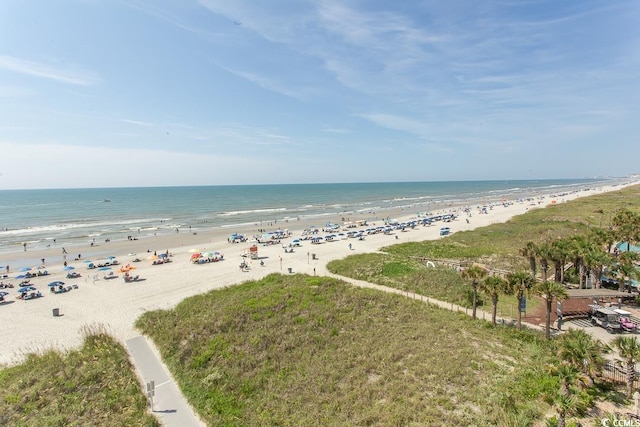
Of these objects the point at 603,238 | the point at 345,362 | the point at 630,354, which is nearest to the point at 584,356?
the point at 630,354

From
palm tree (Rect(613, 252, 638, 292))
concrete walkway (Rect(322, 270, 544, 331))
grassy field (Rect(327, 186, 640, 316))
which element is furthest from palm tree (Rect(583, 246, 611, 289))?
concrete walkway (Rect(322, 270, 544, 331))

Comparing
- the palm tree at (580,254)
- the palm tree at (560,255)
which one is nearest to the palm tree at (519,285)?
the palm tree at (560,255)

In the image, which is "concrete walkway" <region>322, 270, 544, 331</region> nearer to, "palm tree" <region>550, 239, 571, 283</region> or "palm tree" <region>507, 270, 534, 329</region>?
"palm tree" <region>507, 270, 534, 329</region>

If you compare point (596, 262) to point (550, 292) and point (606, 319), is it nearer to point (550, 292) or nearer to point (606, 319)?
point (606, 319)

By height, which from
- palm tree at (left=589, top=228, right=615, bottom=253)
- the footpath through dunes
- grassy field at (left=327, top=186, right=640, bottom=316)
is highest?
palm tree at (left=589, top=228, right=615, bottom=253)

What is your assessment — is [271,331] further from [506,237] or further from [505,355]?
[506,237]

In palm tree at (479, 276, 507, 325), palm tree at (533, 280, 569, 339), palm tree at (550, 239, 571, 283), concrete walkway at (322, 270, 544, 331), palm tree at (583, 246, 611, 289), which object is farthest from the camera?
palm tree at (550, 239, 571, 283)

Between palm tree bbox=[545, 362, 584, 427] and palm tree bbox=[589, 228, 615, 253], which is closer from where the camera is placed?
palm tree bbox=[545, 362, 584, 427]
